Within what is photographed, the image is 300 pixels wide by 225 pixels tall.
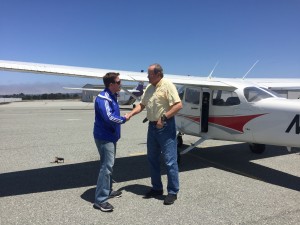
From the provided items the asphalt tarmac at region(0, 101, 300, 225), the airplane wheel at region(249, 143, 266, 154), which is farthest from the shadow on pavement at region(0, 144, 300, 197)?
the airplane wheel at region(249, 143, 266, 154)

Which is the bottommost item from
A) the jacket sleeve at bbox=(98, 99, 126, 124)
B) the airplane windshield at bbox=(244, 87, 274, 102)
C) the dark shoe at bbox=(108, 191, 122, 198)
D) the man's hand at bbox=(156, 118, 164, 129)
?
the dark shoe at bbox=(108, 191, 122, 198)

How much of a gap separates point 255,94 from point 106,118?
11.9ft

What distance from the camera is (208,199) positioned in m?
5.12

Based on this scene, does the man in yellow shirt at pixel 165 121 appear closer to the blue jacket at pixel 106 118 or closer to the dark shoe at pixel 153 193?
the dark shoe at pixel 153 193

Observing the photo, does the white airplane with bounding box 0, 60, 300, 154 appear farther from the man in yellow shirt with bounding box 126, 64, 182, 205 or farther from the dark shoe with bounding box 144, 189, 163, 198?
the dark shoe with bounding box 144, 189, 163, 198

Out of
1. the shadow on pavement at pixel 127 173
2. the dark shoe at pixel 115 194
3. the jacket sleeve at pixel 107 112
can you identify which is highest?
the jacket sleeve at pixel 107 112

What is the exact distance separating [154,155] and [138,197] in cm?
74

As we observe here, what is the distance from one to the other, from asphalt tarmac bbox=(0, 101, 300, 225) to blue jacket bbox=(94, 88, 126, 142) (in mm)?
1109

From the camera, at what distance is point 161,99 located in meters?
5.04

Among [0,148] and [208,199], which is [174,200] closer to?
[208,199]

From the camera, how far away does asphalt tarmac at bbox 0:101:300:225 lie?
443 cm

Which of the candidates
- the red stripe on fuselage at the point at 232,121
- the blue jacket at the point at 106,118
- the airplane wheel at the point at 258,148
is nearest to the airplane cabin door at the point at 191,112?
the red stripe on fuselage at the point at 232,121

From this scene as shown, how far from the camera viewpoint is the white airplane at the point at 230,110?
19.4 ft

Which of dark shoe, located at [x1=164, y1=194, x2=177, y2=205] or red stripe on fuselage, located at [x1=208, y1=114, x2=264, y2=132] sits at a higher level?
red stripe on fuselage, located at [x1=208, y1=114, x2=264, y2=132]
